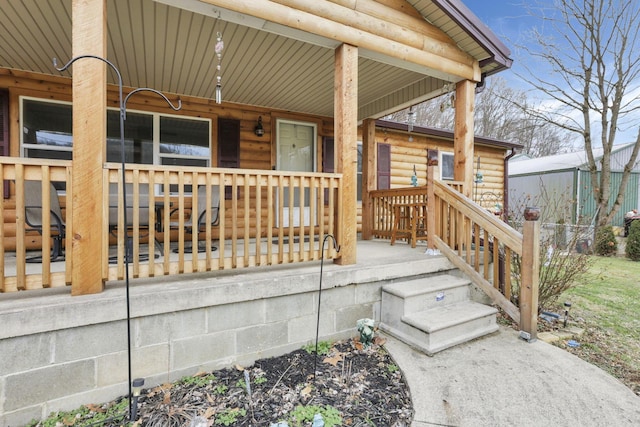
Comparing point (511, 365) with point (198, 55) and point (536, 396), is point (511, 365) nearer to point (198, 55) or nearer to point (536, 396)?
point (536, 396)

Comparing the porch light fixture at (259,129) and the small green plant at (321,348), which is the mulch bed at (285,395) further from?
the porch light fixture at (259,129)

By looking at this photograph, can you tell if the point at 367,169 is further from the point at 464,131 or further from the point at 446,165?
the point at 446,165

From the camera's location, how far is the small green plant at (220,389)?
2064 millimetres

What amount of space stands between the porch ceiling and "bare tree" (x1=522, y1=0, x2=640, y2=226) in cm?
727

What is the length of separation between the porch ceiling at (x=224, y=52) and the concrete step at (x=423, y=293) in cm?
233

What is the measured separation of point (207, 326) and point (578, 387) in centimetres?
251

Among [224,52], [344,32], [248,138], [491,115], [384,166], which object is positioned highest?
[491,115]

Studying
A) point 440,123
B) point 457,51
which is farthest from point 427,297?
point 440,123

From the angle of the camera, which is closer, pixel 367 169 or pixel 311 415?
pixel 311 415

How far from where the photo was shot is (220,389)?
2.08 metres

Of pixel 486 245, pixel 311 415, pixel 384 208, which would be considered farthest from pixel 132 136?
pixel 486 245

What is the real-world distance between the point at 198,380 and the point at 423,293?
195cm

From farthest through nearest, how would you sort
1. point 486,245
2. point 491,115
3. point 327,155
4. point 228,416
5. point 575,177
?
point 491,115, point 575,177, point 327,155, point 486,245, point 228,416

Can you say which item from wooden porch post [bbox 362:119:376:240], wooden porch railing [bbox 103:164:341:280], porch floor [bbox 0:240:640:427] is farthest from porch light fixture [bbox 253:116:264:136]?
porch floor [bbox 0:240:640:427]
